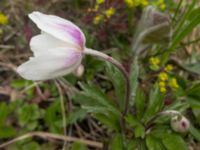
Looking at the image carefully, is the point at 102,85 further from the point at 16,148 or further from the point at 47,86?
the point at 16,148

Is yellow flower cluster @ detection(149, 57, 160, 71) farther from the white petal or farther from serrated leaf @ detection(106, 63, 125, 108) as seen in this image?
the white petal

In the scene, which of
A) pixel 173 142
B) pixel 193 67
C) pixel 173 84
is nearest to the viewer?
pixel 173 142

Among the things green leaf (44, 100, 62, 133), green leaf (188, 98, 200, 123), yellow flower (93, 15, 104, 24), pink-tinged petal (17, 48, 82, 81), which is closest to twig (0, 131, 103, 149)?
green leaf (44, 100, 62, 133)

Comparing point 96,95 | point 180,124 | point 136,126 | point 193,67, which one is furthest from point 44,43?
point 193,67

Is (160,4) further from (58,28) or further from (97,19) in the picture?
(58,28)

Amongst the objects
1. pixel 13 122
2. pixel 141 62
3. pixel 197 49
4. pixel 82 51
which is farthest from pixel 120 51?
pixel 82 51

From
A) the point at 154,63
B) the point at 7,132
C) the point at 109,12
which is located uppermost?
the point at 109,12
